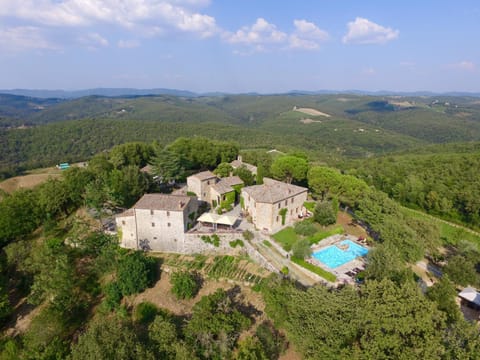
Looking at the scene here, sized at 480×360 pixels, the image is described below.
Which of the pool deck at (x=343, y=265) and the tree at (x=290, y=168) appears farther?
the tree at (x=290, y=168)

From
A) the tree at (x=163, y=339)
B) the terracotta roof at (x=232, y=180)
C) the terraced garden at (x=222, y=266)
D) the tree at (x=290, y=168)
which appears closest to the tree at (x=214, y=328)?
the tree at (x=163, y=339)

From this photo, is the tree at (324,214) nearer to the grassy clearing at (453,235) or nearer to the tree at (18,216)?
the grassy clearing at (453,235)

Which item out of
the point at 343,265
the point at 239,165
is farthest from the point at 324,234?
the point at 239,165

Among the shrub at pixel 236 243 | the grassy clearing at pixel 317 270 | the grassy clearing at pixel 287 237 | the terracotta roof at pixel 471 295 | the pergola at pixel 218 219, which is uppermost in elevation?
the pergola at pixel 218 219

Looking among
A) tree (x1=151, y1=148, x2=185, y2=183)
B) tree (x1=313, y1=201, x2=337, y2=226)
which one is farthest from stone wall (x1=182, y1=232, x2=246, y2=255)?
tree (x1=151, y1=148, x2=185, y2=183)

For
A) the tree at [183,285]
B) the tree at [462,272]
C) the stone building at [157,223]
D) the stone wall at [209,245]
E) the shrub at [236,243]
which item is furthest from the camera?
the stone building at [157,223]

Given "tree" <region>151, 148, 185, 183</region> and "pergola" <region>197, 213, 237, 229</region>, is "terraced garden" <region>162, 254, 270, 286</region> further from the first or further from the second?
"tree" <region>151, 148, 185, 183</region>

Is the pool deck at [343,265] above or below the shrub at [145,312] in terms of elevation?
above

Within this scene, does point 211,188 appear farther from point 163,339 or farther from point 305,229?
point 163,339
